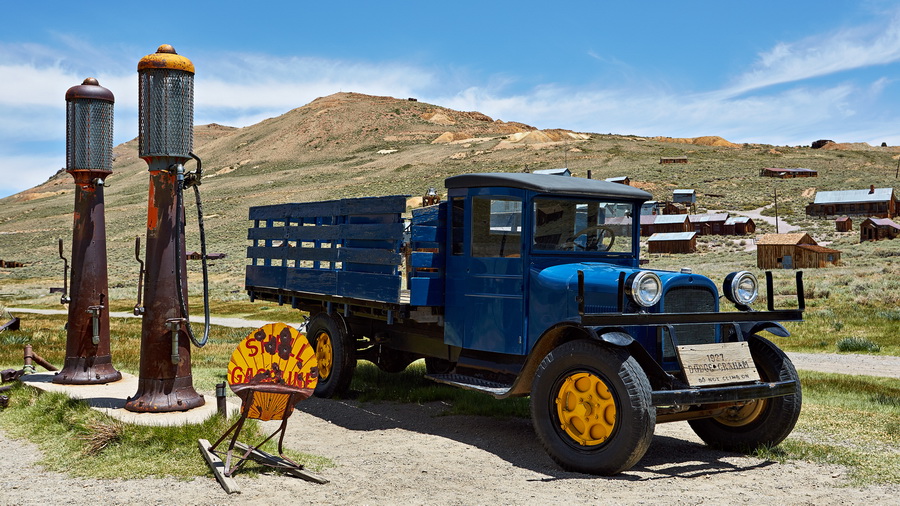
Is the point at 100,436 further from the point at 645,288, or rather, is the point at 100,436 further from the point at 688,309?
the point at 688,309

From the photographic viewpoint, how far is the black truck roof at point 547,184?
7660 millimetres

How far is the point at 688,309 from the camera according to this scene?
23.2 feet

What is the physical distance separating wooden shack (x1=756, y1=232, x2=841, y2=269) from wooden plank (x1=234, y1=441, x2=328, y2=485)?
1685 inches

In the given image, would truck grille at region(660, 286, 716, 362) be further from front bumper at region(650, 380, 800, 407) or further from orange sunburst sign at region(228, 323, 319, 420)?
orange sunburst sign at region(228, 323, 319, 420)

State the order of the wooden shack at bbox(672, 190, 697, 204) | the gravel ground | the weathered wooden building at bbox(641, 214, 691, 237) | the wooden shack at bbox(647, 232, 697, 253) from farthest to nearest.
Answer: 1. the wooden shack at bbox(672, 190, 697, 204)
2. the weathered wooden building at bbox(641, 214, 691, 237)
3. the wooden shack at bbox(647, 232, 697, 253)
4. the gravel ground

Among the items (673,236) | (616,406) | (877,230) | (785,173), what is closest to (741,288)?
(616,406)

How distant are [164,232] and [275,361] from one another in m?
2.14

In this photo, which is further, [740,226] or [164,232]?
[740,226]

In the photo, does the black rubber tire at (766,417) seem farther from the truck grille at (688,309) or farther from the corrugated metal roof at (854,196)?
the corrugated metal roof at (854,196)

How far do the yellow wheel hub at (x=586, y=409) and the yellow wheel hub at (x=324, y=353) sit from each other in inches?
167

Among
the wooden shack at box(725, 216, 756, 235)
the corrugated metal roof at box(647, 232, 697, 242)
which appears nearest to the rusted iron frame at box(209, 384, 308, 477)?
the corrugated metal roof at box(647, 232, 697, 242)

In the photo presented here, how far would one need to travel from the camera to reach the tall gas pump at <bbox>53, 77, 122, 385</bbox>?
9.21m

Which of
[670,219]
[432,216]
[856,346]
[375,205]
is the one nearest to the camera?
[432,216]

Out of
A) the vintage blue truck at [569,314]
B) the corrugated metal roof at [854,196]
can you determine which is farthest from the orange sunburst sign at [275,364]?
the corrugated metal roof at [854,196]
